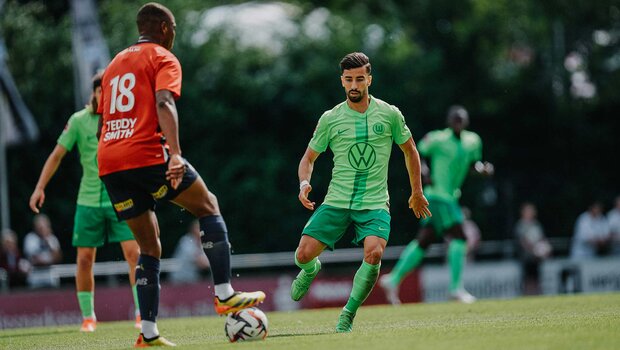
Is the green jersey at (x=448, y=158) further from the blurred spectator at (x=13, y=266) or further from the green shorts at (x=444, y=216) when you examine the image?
the blurred spectator at (x=13, y=266)

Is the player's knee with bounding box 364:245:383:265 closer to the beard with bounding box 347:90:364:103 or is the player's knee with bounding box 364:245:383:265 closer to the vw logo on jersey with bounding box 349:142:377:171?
the vw logo on jersey with bounding box 349:142:377:171

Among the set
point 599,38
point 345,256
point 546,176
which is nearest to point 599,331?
point 345,256

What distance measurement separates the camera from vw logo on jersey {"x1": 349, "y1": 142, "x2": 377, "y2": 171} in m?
9.86

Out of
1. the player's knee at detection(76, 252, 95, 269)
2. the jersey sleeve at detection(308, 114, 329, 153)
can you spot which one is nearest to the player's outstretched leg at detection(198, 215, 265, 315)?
the jersey sleeve at detection(308, 114, 329, 153)

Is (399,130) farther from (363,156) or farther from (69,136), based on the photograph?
(69,136)

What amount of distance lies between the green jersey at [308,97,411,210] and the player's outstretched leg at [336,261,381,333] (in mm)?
581

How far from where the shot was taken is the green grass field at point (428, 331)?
7727mm

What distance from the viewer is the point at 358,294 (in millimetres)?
9445

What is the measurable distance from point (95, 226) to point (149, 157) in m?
4.05

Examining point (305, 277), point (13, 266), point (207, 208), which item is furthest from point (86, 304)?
point (13, 266)

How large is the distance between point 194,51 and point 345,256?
625cm

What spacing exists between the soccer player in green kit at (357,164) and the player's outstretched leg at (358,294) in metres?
0.21

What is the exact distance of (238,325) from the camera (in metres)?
8.43

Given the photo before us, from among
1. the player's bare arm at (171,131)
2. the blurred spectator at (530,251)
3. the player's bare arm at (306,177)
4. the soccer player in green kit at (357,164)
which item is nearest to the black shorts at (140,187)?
the player's bare arm at (171,131)
